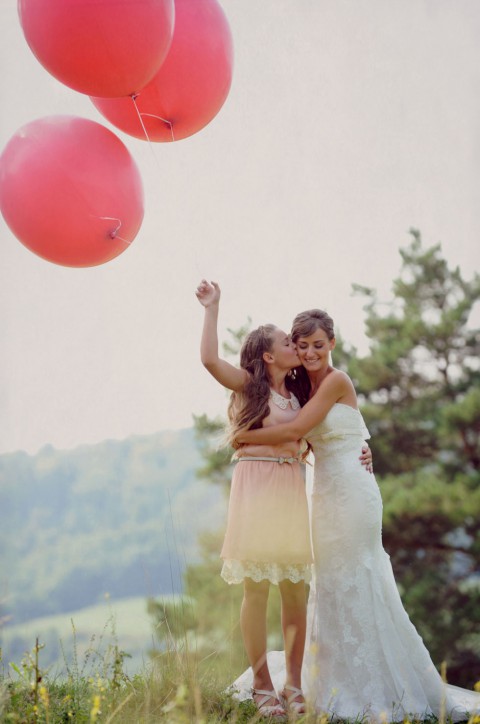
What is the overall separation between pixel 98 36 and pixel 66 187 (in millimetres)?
561

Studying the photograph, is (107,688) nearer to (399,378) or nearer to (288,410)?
(288,410)

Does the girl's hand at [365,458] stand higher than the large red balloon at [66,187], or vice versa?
the large red balloon at [66,187]

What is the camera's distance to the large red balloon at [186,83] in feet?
9.46

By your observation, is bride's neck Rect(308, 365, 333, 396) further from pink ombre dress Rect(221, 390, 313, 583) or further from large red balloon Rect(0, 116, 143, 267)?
large red balloon Rect(0, 116, 143, 267)

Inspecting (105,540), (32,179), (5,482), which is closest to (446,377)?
(32,179)

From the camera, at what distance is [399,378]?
9344 millimetres

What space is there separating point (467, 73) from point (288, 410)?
7241mm

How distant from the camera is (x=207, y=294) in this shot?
3.00 m

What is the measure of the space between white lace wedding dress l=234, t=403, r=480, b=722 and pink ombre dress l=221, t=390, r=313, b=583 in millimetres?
108

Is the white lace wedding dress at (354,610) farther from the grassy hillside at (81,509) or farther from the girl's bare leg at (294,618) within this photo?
the grassy hillside at (81,509)

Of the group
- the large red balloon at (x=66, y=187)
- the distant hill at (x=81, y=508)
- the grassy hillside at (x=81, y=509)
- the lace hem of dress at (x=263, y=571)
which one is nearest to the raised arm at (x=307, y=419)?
the lace hem of dress at (x=263, y=571)

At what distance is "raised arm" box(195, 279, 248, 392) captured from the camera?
9.69 ft

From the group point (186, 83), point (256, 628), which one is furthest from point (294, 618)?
point (186, 83)

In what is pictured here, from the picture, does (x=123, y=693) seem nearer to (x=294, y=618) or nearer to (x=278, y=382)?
(x=294, y=618)
